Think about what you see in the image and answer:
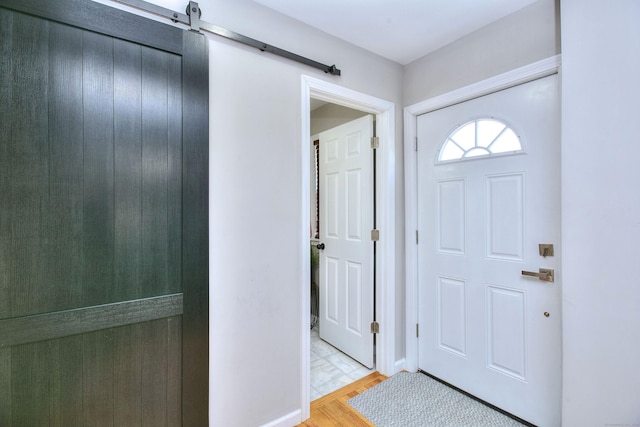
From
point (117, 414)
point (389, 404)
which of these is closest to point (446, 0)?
point (389, 404)

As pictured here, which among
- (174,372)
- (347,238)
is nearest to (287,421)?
(174,372)

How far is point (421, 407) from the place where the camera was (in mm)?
1844

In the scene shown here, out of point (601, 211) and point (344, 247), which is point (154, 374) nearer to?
point (344, 247)

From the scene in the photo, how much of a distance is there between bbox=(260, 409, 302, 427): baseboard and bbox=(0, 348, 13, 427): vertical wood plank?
1.11 meters

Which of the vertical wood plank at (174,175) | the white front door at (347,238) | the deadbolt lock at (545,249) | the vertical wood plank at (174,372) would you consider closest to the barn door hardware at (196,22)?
the vertical wood plank at (174,175)

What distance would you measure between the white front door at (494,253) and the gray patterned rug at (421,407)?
101mm

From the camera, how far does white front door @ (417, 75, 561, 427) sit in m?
1.61

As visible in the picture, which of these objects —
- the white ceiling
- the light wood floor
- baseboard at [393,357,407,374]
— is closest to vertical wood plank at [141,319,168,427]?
the light wood floor

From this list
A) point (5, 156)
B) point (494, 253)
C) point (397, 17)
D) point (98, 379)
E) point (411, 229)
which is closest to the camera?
point (5, 156)

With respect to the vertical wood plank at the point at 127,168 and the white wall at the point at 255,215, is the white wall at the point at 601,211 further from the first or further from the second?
the vertical wood plank at the point at 127,168

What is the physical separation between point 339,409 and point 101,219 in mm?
1768

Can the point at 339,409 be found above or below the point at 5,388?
below

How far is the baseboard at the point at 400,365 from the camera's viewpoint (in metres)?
2.23

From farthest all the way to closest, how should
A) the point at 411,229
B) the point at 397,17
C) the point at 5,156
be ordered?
1. the point at 411,229
2. the point at 397,17
3. the point at 5,156
